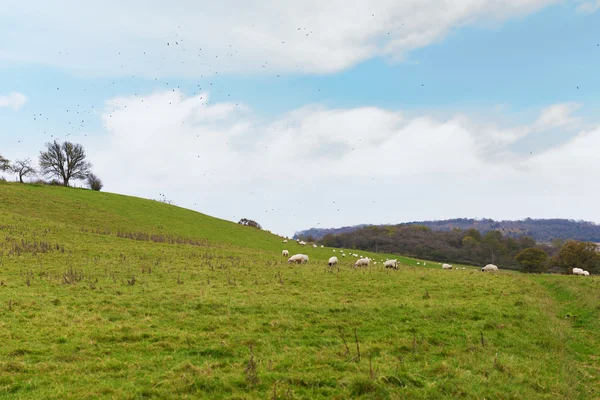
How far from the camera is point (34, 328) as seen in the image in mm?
11375

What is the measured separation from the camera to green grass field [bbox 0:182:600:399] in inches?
306

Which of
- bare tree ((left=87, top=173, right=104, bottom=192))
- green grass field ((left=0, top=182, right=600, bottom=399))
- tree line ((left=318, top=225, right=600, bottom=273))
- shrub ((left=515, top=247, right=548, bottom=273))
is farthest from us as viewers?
bare tree ((left=87, top=173, right=104, bottom=192))

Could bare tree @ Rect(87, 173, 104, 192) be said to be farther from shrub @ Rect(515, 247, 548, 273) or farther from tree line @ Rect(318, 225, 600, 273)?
shrub @ Rect(515, 247, 548, 273)

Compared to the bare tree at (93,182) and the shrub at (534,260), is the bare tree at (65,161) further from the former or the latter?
the shrub at (534,260)

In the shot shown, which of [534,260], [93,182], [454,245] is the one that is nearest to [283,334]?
[534,260]

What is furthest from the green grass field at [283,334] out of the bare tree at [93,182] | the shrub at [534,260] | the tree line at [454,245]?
the bare tree at [93,182]

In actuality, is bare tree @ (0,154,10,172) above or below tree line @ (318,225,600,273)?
above

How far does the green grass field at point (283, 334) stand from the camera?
25.5ft

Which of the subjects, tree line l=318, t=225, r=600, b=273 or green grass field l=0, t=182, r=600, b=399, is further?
tree line l=318, t=225, r=600, b=273

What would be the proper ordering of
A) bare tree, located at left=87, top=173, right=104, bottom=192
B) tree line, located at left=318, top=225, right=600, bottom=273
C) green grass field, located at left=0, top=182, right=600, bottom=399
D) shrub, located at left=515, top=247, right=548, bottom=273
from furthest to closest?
bare tree, located at left=87, top=173, right=104, bottom=192, tree line, located at left=318, top=225, right=600, bottom=273, shrub, located at left=515, top=247, right=548, bottom=273, green grass field, located at left=0, top=182, right=600, bottom=399

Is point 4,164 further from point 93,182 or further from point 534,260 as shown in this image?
point 534,260

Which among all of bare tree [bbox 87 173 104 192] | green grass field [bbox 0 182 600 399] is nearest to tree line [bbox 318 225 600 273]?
green grass field [bbox 0 182 600 399]

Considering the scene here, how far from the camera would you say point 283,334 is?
11.5 metres

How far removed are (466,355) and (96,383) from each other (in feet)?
30.4
